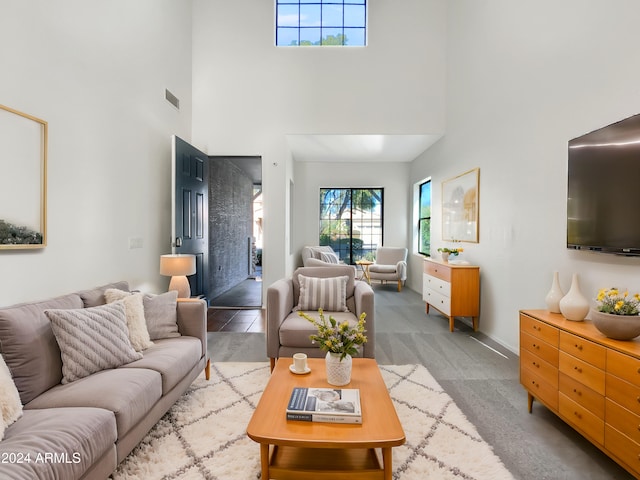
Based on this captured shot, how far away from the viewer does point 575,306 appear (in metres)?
2.13

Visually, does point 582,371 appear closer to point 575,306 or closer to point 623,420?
point 623,420

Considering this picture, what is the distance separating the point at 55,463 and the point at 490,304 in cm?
391

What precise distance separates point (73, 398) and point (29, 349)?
0.36 metres

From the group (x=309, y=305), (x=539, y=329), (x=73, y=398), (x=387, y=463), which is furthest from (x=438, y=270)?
(x=73, y=398)

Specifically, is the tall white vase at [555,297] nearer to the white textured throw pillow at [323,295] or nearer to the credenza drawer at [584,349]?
the credenza drawer at [584,349]

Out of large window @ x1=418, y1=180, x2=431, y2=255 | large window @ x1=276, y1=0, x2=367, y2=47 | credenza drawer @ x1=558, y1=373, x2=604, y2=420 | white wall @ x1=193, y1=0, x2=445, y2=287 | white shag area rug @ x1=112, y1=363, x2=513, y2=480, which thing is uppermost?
large window @ x1=276, y1=0, x2=367, y2=47

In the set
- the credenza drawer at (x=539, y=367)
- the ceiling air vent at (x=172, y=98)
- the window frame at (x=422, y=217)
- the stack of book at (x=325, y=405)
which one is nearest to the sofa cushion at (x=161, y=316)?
the stack of book at (x=325, y=405)

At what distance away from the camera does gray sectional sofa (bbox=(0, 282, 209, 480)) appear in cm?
126

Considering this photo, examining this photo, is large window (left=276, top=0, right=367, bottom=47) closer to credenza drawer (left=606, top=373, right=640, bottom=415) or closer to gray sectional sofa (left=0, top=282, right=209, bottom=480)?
gray sectional sofa (left=0, top=282, right=209, bottom=480)

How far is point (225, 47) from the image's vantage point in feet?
16.9

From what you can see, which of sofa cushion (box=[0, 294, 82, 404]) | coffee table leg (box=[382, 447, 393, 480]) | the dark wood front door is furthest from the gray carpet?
sofa cushion (box=[0, 294, 82, 404])

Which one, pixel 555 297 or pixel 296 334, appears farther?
pixel 296 334

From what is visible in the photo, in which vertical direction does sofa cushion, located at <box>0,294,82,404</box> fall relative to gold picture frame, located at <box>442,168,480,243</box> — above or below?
below

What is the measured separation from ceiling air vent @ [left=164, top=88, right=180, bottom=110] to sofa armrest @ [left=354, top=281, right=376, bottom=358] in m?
3.32
